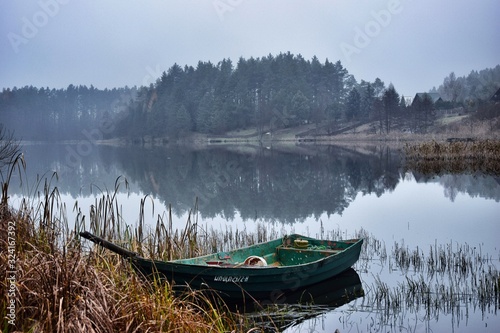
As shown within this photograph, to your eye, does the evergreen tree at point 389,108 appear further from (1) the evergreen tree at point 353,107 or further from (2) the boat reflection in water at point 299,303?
(2) the boat reflection in water at point 299,303

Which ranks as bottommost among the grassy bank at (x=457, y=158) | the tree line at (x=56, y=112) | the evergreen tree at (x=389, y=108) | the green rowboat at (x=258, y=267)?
the green rowboat at (x=258, y=267)

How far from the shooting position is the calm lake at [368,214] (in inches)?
368

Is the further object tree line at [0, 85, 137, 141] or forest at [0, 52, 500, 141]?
tree line at [0, 85, 137, 141]

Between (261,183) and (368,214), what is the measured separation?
11631mm

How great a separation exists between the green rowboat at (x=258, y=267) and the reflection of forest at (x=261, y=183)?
7.59 meters

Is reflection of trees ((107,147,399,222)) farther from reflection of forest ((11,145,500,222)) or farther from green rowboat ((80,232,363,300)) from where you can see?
green rowboat ((80,232,363,300))

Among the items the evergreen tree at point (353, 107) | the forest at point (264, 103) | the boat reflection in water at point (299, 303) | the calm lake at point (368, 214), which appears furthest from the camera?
the evergreen tree at point (353, 107)

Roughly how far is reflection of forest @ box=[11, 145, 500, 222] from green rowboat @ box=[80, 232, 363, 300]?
7.59 m

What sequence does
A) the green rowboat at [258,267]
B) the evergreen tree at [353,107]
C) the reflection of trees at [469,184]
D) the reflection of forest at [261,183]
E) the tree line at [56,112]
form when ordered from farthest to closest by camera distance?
the tree line at [56,112] → the evergreen tree at [353,107] → the reflection of trees at [469,184] → the reflection of forest at [261,183] → the green rowboat at [258,267]

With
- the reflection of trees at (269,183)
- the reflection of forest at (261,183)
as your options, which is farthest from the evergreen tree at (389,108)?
the reflection of trees at (269,183)

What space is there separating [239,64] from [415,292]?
95416 millimetres

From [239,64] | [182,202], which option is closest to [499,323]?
[182,202]

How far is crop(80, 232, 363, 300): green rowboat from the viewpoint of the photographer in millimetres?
8742

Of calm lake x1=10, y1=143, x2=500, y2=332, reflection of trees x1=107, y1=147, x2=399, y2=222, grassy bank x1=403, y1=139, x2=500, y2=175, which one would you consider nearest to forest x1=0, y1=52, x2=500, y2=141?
reflection of trees x1=107, y1=147, x2=399, y2=222
